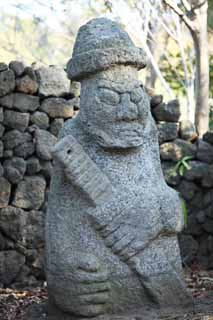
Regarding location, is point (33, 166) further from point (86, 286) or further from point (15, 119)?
point (86, 286)

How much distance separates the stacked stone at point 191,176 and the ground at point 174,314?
26 cm

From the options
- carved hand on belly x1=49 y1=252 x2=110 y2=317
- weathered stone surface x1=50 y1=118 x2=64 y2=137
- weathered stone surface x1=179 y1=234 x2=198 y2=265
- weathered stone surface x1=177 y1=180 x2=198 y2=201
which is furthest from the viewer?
weathered stone surface x1=177 y1=180 x2=198 y2=201

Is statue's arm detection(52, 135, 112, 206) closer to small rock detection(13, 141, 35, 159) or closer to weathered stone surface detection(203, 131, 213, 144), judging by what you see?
small rock detection(13, 141, 35, 159)

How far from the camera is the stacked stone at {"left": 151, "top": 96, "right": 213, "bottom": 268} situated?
264 inches

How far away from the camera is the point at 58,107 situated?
6254 mm

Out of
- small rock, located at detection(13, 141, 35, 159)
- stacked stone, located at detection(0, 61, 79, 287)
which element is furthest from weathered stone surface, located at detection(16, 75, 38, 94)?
small rock, located at detection(13, 141, 35, 159)

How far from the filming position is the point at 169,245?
3.52 metres

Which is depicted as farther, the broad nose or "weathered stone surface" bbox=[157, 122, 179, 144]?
"weathered stone surface" bbox=[157, 122, 179, 144]

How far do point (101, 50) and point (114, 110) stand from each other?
1.02ft

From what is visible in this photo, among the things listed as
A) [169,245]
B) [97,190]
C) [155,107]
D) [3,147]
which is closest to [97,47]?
[97,190]

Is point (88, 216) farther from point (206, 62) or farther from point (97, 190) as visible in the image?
point (206, 62)

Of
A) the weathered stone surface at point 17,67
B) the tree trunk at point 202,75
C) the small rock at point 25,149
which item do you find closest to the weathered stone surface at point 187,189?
the tree trunk at point 202,75

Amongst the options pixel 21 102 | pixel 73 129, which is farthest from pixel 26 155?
pixel 73 129

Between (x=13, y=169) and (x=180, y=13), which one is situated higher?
(x=180, y=13)
